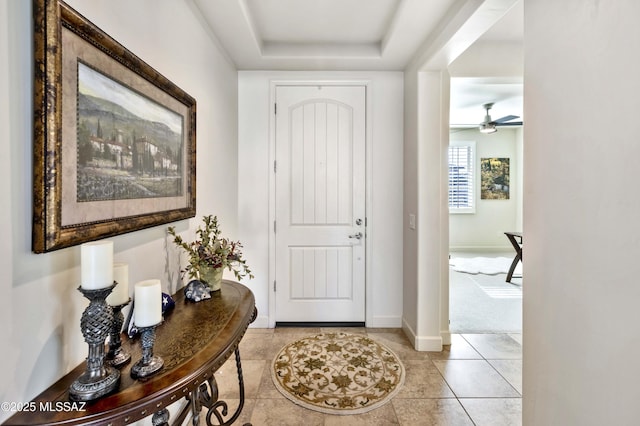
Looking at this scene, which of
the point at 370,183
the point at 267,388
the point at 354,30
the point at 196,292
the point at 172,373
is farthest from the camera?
the point at 370,183

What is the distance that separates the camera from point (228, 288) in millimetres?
1693

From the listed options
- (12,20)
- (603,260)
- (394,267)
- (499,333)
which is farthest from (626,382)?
(499,333)

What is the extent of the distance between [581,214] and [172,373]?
1.37m

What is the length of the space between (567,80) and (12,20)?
1619 millimetres

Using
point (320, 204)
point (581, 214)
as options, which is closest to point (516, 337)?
point (320, 204)

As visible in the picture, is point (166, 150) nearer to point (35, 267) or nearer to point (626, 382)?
point (35, 267)

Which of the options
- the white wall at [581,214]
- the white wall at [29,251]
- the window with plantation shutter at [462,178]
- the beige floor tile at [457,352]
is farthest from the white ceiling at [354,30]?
the window with plantation shutter at [462,178]

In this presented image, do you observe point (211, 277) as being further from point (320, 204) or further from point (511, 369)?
point (511, 369)

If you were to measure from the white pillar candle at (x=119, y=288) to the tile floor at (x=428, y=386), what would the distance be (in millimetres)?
1228

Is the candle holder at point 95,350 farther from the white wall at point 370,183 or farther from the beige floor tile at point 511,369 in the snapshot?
the beige floor tile at point 511,369

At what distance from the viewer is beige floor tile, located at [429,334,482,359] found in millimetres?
2447

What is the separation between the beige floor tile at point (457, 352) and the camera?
2.45m

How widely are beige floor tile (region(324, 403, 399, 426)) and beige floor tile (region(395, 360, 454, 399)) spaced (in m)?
0.19

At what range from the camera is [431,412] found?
5.97 ft
